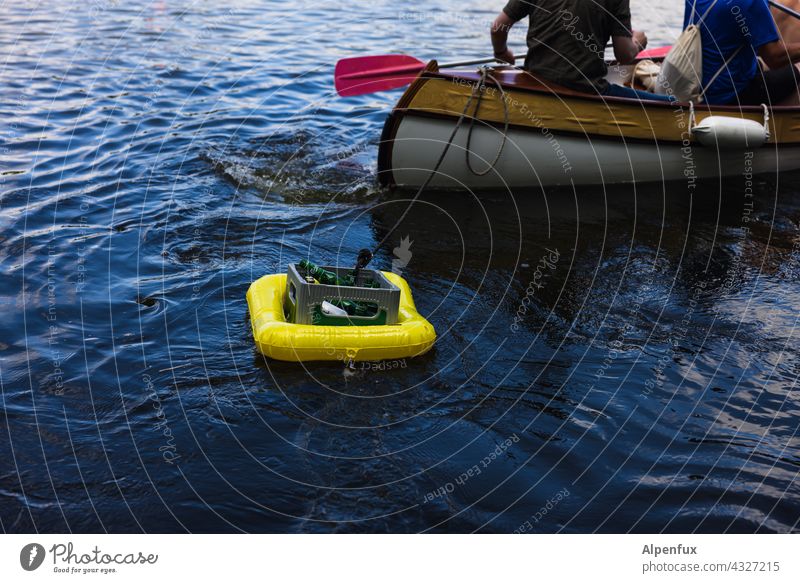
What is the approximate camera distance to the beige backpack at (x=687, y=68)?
32.2 ft

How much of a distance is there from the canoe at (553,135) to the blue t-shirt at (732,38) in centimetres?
39

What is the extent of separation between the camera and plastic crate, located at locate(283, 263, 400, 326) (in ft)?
20.9

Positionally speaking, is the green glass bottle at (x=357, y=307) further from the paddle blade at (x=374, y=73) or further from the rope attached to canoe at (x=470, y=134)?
the paddle blade at (x=374, y=73)

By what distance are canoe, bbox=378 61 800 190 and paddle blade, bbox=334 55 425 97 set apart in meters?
0.38

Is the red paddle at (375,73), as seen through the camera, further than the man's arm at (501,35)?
Yes

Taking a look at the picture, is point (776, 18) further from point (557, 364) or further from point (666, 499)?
point (666, 499)

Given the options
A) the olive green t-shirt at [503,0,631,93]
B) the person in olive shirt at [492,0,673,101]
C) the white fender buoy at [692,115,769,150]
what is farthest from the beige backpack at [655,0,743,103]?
the olive green t-shirt at [503,0,631,93]

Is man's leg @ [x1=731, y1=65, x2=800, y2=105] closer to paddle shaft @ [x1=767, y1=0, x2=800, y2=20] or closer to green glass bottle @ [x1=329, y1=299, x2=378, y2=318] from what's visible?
paddle shaft @ [x1=767, y1=0, x2=800, y2=20]

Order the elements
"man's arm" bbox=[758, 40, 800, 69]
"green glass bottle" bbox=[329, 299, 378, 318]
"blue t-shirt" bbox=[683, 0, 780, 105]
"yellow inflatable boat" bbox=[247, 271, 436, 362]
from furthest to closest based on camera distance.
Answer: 1. "man's arm" bbox=[758, 40, 800, 69]
2. "blue t-shirt" bbox=[683, 0, 780, 105]
3. "green glass bottle" bbox=[329, 299, 378, 318]
4. "yellow inflatable boat" bbox=[247, 271, 436, 362]

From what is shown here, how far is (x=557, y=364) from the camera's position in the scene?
6.88 meters

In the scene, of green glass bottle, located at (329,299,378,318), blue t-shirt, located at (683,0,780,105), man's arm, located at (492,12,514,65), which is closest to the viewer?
green glass bottle, located at (329,299,378,318)

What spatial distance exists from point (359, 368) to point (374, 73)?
14.4ft

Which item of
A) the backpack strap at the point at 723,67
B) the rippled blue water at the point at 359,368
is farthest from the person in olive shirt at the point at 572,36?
the rippled blue water at the point at 359,368
